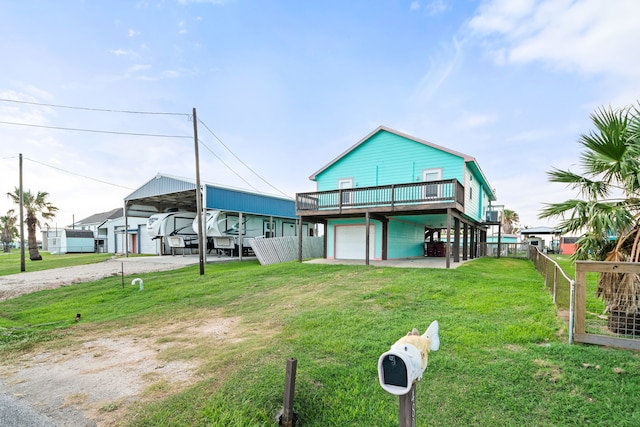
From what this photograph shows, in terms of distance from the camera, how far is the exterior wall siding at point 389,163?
1524cm

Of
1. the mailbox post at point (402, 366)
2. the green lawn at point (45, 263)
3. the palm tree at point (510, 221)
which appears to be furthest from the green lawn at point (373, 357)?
the palm tree at point (510, 221)

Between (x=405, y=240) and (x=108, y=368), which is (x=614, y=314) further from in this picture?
(x=405, y=240)

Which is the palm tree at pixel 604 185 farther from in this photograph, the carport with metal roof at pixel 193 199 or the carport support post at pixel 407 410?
the carport with metal roof at pixel 193 199

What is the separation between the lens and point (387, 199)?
46.1ft

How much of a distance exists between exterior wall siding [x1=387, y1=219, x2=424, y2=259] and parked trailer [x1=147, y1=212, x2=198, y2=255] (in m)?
14.6

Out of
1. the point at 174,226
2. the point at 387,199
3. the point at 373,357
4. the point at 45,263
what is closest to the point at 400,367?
the point at 373,357

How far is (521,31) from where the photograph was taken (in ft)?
34.1

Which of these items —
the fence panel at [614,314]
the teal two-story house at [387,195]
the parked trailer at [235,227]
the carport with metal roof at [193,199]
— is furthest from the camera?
the carport with metal roof at [193,199]

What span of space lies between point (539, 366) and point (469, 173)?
46.0 ft

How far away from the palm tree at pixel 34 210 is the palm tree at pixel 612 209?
3923cm

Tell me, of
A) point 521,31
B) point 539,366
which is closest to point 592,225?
point 539,366

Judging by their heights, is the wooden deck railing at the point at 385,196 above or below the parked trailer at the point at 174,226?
above

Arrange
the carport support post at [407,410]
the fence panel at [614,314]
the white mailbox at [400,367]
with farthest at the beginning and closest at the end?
the fence panel at [614,314] → the carport support post at [407,410] → the white mailbox at [400,367]

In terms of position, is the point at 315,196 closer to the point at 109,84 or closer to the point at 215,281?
the point at 215,281
